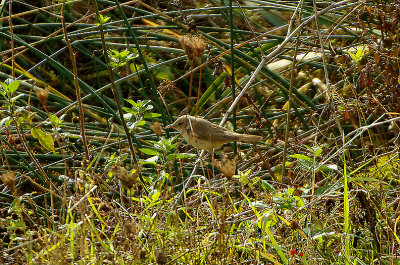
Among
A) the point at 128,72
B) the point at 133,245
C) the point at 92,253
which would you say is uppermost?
the point at 133,245

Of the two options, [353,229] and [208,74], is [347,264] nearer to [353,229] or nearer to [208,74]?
[353,229]

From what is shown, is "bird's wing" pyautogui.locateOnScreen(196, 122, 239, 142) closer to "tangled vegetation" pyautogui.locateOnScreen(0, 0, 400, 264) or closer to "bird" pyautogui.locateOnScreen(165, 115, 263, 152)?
"bird" pyautogui.locateOnScreen(165, 115, 263, 152)

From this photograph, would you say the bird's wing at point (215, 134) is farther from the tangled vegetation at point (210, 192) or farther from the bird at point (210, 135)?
the tangled vegetation at point (210, 192)

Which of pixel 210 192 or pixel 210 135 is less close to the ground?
pixel 210 192

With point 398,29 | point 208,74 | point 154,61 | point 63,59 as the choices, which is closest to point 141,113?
point 398,29

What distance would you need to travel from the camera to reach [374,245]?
7.29 feet

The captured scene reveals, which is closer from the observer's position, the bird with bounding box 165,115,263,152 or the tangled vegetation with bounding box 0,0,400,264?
the tangled vegetation with bounding box 0,0,400,264

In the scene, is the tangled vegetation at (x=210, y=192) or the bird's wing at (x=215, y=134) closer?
the tangled vegetation at (x=210, y=192)

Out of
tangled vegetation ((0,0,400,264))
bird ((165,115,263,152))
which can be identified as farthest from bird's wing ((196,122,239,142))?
tangled vegetation ((0,0,400,264))

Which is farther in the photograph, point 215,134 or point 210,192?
point 215,134

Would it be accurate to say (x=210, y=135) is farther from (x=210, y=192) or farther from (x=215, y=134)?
(x=210, y=192)

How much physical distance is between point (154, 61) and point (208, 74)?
0.54m

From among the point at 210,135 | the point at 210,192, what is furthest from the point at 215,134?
the point at 210,192

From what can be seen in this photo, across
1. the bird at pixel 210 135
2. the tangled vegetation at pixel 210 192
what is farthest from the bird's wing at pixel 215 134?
the tangled vegetation at pixel 210 192
